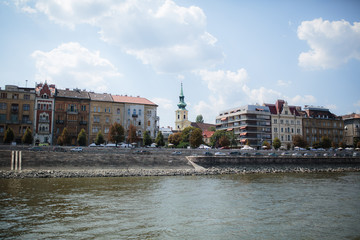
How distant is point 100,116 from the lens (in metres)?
82.6

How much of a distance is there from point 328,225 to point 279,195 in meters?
11.0

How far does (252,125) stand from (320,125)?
1200 inches

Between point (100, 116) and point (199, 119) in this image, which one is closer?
point (100, 116)

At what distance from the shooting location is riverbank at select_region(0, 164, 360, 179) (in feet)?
143

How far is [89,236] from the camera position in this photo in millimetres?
16469

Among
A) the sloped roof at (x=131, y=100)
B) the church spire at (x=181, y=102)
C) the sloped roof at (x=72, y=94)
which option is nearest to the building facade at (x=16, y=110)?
the sloped roof at (x=72, y=94)

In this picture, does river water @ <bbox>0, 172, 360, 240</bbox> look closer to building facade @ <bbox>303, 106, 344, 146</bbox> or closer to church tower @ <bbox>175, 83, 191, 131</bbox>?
building facade @ <bbox>303, 106, 344, 146</bbox>

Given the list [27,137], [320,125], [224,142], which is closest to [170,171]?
[27,137]

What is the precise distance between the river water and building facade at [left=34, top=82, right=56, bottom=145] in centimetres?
4523

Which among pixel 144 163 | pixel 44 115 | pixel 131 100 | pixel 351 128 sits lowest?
pixel 144 163

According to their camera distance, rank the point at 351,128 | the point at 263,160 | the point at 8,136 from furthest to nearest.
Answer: the point at 351,128 < the point at 263,160 < the point at 8,136

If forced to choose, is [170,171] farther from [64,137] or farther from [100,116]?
[100,116]

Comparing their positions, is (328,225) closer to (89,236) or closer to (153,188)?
(89,236)

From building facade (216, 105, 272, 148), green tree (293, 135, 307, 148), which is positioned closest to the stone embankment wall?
green tree (293, 135, 307, 148)
